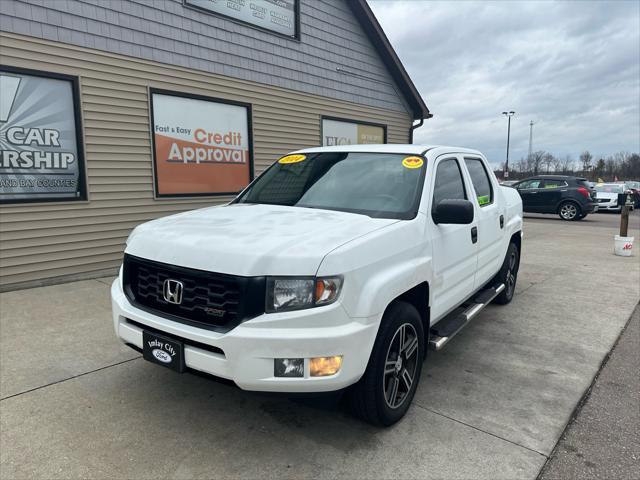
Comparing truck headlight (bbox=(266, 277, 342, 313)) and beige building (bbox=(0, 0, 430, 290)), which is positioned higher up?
beige building (bbox=(0, 0, 430, 290))

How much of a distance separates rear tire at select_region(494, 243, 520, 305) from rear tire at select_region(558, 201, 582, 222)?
13.9 meters

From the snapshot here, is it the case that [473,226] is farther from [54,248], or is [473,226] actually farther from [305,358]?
[54,248]

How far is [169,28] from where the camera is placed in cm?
728

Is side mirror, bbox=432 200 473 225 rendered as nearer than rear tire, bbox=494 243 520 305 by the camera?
Yes

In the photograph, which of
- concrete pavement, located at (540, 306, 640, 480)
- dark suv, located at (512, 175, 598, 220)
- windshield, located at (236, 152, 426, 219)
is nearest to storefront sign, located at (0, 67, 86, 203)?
windshield, located at (236, 152, 426, 219)

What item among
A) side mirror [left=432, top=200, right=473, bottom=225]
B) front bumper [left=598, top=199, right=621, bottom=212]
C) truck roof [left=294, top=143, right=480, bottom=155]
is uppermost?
truck roof [left=294, top=143, right=480, bottom=155]

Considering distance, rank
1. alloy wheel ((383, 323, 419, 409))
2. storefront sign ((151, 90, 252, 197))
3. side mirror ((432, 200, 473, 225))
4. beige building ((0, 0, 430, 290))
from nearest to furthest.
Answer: alloy wheel ((383, 323, 419, 409)) → side mirror ((432, 200, 473, 225)) → beige building ((0, 0, 430, 290)) → storefront sign ((151, 90, 252, 197))

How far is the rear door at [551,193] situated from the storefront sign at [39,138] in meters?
17.0

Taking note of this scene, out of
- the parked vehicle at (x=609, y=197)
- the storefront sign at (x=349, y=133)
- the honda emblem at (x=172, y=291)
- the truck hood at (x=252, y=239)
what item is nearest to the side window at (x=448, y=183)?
the truck hood at (x=252, y=239)

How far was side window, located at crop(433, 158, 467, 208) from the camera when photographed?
11.5 feet

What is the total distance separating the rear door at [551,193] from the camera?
17.8 metres

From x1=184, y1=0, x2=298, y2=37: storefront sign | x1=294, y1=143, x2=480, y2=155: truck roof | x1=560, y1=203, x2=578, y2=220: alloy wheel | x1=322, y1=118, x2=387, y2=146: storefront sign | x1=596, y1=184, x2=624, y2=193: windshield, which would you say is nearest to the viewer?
x1=294, y1=143, x2=480, y2=155: truck roof

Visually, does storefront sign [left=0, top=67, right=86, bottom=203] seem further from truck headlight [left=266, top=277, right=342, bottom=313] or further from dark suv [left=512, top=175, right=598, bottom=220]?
dark suv [left=512, top=175, right=598, bottom=220]

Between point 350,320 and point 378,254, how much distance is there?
433 mm
